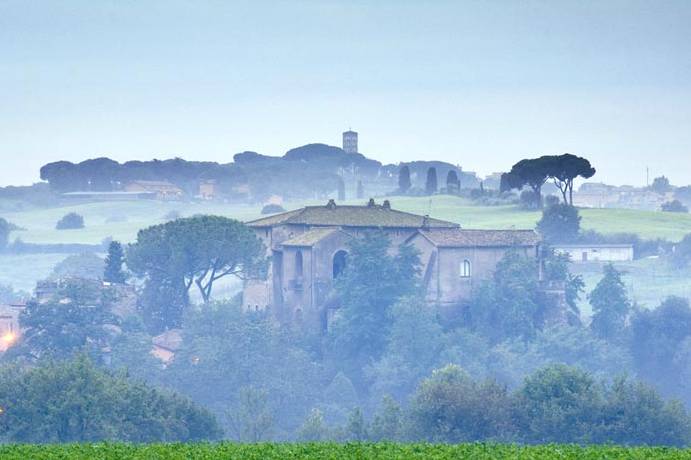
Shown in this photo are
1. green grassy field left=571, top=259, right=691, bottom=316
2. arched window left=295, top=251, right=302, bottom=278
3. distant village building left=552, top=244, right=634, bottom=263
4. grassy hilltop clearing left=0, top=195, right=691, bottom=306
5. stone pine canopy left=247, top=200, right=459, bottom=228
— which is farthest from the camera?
distant village building left=552, top=244, right=634, bottom=263

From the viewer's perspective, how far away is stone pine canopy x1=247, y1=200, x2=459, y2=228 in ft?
413

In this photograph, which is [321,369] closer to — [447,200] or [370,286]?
[370,286]

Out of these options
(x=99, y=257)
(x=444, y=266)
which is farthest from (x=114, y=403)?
(x=99, y=257)

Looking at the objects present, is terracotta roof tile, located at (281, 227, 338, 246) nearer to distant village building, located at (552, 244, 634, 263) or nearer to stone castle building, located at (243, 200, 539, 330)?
stone castle building, located at (243, 200, 539, 330)

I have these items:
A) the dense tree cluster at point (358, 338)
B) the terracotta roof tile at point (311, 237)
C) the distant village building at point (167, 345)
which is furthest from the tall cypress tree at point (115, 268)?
the terracotta roof tile at point (311, 237)

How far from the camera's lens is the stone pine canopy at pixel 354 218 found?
125750 millimetres

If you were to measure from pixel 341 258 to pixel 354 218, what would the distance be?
3.41 meters

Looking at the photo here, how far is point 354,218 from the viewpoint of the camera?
415 feet

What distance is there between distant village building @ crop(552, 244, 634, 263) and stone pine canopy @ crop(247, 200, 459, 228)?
26.5 metres

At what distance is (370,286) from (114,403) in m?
41.8

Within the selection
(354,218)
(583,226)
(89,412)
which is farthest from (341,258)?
(89,412)

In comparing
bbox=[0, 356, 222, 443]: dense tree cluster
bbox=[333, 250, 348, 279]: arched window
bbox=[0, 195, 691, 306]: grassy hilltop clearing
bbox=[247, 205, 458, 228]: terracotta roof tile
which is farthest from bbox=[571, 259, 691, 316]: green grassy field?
bbox=[0, 356, 222, 443]: dense tree cluster

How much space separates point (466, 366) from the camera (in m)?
116

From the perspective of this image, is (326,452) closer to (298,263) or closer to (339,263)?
(298,263)
